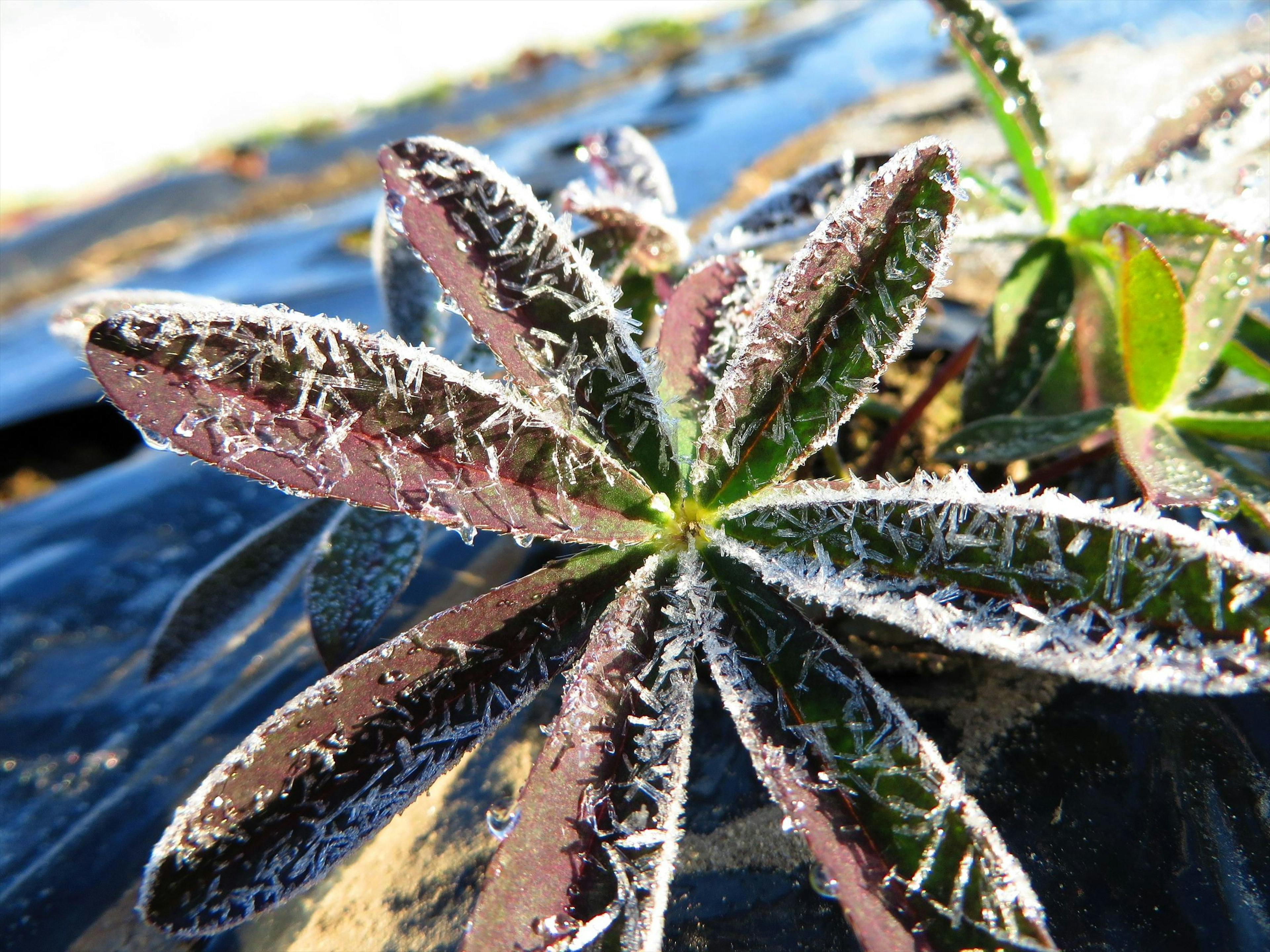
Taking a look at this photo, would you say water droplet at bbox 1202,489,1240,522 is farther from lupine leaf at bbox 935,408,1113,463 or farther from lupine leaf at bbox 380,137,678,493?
lupine leaf at bbox 380,137,678,493

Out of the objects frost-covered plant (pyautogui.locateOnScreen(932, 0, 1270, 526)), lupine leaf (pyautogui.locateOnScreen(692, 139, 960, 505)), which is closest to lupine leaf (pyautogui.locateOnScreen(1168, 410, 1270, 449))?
frost-covered plant (pyautogui.locateOnScreen(932, 0, 1270, 526))

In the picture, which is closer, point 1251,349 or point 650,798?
point 650,798

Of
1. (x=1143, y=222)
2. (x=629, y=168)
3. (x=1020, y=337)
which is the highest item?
(x=629, y=168)

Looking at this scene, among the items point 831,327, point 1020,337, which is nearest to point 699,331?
point 831,327

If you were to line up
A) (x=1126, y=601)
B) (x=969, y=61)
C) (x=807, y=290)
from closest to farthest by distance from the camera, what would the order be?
(x=1126, y=601) → (x=807, y=290) → (x=969, y=61)

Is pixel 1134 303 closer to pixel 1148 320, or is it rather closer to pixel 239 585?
pixel 1148 320

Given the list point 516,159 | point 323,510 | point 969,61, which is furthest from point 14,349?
point 969,61

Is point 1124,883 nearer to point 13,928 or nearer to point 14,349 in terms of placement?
point 13,928
